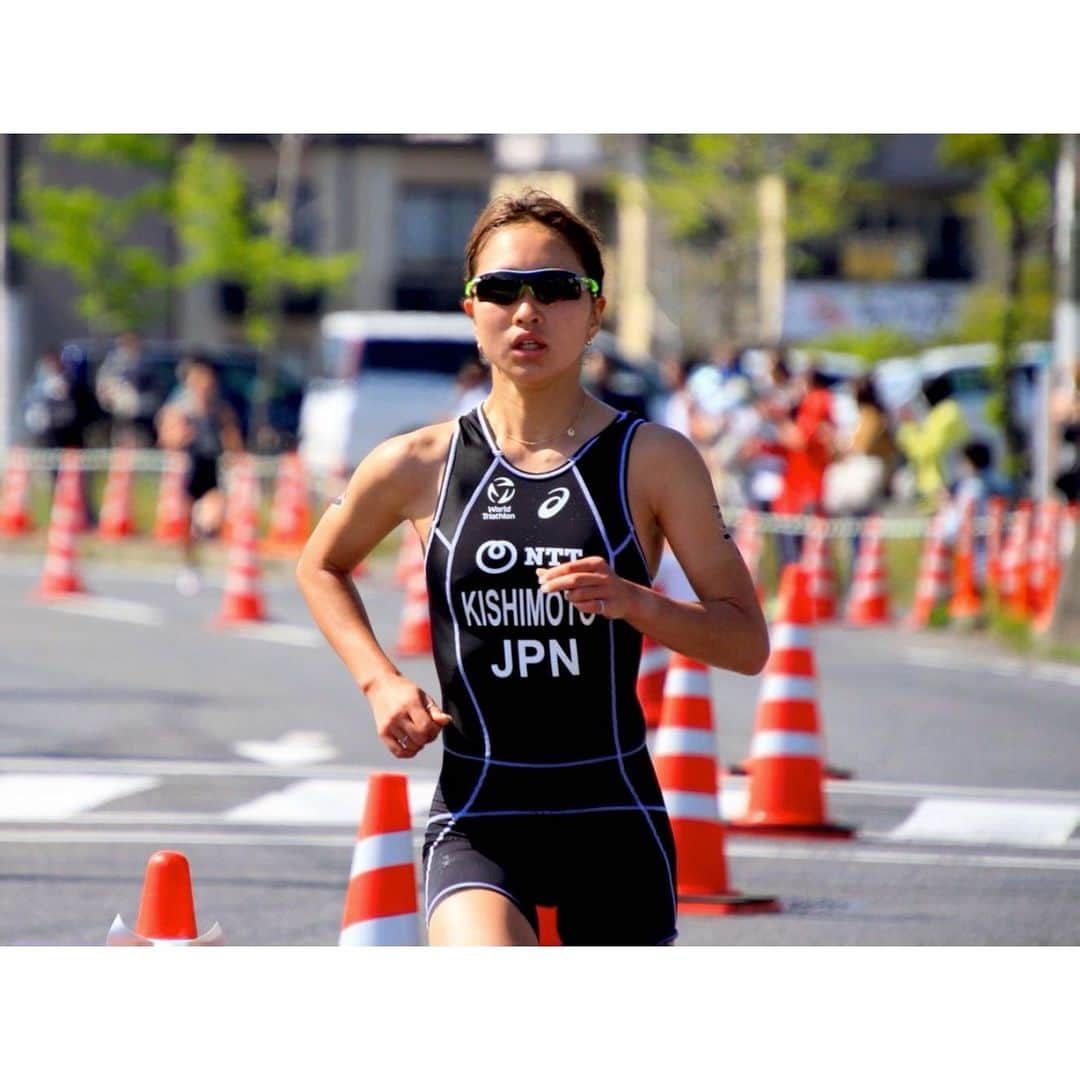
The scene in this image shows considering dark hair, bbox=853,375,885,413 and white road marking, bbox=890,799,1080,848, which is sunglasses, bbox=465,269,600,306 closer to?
white road marking, bbox=890,799,1080,848

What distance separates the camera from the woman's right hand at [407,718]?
14.5 ft

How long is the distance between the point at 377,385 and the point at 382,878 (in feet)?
86.7

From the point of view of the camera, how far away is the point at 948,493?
22484 millimetres

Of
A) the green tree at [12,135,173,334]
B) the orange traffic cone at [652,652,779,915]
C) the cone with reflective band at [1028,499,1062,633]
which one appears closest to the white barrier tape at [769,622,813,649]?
the orange traffic cone at [652,652,779,915]

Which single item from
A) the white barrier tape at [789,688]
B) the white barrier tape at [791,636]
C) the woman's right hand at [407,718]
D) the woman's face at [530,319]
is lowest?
the white barrier tape at [789,688]

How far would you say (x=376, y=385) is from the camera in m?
32.2

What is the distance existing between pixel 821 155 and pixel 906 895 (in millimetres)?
44228

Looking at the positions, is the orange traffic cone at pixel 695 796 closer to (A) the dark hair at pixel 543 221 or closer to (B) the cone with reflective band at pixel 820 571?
(A) the dark hair at pixel 543 221

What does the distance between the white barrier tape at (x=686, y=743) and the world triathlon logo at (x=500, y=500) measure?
4660mm

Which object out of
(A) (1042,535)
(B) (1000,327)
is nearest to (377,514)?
(A) (1042,535)

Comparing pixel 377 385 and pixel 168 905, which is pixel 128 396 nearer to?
Result: pixel 377 385

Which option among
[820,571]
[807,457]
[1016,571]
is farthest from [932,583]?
[807,457]

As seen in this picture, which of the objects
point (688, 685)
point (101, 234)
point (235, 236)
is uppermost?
point (101, 234)

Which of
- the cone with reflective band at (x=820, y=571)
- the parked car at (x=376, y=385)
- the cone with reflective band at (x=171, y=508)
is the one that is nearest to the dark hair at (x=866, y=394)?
the cone with reflective band at (x=820, y=571)
